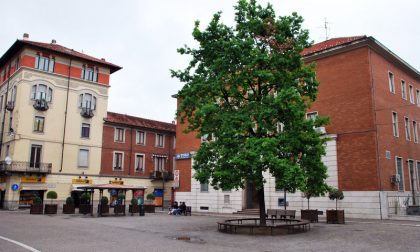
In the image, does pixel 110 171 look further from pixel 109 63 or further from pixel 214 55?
pixel 214 55

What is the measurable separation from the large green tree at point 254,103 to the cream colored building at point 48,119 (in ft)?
84.3

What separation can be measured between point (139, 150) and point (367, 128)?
30.6 meters

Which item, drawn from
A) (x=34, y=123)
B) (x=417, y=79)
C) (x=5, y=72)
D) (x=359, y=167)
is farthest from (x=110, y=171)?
(x=417, y=79)

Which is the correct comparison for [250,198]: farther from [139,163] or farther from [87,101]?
[87,101]

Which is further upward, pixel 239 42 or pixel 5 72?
pixel 5 72

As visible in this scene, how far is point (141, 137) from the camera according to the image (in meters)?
48.1

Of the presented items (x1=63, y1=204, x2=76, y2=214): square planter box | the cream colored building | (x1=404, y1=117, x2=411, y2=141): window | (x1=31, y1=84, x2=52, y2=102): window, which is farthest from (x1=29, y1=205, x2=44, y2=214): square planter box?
(x1=404, y1=117, x2=411, y2=141): window

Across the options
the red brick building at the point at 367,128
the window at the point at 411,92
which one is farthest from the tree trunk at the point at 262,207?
the window at the point at 411,92

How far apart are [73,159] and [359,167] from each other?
99.2ft

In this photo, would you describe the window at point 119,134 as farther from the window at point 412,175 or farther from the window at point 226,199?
the window at point 412,175

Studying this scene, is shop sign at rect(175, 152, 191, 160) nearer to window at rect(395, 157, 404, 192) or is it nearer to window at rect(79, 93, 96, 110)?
window at rect(79, 93, 96, 110)

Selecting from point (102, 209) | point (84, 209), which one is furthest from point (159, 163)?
point (102, 209)

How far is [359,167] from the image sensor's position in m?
23.7

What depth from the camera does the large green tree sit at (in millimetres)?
15570
